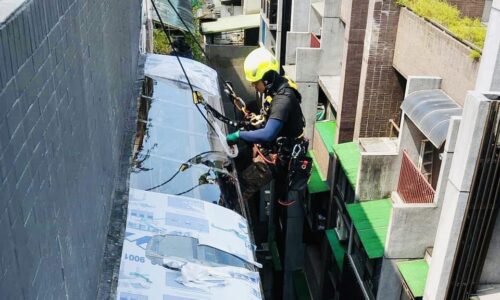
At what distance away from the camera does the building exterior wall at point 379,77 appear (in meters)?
11.0

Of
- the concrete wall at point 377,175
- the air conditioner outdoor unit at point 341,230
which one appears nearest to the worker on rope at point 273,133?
the concrete wall at point 377,175

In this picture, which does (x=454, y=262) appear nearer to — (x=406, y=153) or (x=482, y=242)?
(x=482, y=242)

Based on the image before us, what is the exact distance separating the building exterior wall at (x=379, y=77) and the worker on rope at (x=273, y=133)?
275 cm

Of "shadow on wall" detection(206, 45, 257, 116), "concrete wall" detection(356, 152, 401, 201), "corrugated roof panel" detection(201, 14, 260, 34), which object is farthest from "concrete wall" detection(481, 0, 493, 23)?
"corrugated roof panel" detection(201, 14, 260, 34)

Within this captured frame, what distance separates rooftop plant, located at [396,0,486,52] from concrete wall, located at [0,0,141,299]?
5.83 metres

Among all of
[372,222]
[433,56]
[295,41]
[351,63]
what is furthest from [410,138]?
[295,41]

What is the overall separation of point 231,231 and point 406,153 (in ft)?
16.2

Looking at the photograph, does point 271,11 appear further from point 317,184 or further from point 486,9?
point 486,9

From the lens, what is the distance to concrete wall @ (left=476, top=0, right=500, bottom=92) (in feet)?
23.0

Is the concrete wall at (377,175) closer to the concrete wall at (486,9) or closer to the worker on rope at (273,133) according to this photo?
the worker on rope at (273,133)

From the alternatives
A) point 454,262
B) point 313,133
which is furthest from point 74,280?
point 313,133

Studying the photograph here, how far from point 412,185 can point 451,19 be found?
2.91 m

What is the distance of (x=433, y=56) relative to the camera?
9680 millimetres

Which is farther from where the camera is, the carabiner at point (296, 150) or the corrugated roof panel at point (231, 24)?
the corrugated roof panel at point (231, 24)
